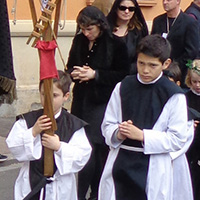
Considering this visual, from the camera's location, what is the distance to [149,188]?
3768mm

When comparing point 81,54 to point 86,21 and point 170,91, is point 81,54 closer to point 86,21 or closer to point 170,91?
point 86,21

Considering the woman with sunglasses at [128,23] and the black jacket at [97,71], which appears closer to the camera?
the black jacket at [97,71]

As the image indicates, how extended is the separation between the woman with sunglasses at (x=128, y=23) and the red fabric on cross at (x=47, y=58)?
6.62ft

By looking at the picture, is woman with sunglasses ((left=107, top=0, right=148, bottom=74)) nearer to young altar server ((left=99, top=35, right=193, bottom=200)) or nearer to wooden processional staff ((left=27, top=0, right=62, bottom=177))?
young altar server ((left=99, top=35, right=193, bottom=200))

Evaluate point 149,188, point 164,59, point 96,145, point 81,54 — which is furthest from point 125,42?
point 149,188

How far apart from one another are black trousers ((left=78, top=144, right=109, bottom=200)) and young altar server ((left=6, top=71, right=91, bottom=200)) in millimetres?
1284

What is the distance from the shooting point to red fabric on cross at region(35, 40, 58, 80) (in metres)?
3.25

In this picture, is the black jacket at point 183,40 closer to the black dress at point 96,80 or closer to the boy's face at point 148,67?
the black dress at point 96,80

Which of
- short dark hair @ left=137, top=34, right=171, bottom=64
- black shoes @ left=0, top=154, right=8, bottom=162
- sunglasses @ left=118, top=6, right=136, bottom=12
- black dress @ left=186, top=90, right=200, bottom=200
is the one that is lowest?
black shoes @ left=0, top=154, right=8, bottom=162

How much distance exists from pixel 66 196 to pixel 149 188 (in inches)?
21.4

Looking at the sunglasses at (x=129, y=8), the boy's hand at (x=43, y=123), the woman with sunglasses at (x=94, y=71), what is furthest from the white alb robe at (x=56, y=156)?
the sunglasses at (x=129, y=8)

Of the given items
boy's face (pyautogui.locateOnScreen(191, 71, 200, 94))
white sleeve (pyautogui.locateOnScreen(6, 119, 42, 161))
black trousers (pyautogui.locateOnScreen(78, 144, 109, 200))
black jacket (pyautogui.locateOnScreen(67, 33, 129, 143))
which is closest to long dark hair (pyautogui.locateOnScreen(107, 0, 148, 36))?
black jacket (pyautogui.locateOnScreen(67, 33, 129, 143))

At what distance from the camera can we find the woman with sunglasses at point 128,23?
210 inches

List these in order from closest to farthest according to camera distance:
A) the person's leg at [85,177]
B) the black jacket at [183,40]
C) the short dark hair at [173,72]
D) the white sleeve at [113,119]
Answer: the white sleeve at [113,119] → the short dark hair at [173,72] → the person's leg at [85,177] → the black jacket at [183,40]
